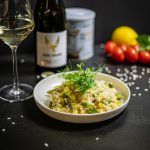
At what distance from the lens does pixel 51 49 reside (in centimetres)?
124

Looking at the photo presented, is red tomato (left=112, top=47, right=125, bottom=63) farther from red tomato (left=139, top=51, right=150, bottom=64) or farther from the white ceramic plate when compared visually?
the white ceramic plate

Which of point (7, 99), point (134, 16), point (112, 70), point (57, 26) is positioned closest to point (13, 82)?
point (7, 99)

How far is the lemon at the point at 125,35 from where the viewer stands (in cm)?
147

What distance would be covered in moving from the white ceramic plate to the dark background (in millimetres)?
354

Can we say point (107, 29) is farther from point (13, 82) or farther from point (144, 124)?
Result: point (144, 124)

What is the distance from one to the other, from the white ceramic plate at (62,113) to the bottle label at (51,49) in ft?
0.36

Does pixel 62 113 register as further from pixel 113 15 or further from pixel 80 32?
pixel 113 15

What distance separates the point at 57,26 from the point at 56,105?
36 cm

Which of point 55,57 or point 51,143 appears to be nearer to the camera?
point 51,143

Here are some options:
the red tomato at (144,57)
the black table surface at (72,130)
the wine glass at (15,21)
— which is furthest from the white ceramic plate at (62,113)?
the red tomato at (144,57)

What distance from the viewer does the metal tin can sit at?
1343 mm

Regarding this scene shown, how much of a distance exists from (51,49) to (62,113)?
1.15 ft

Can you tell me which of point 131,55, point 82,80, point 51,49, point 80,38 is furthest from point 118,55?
point 82,80

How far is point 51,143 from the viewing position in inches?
35.5
